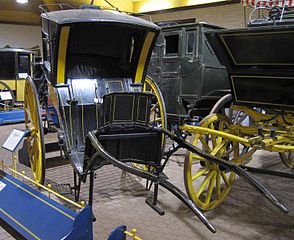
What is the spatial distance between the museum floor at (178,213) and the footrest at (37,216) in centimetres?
26

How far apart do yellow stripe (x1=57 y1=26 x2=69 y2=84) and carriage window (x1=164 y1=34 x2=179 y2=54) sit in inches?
103

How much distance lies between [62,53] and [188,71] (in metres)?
2.41

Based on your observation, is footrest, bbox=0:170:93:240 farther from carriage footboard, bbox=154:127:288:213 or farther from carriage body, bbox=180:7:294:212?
carriage body, bbox=180:7:294:212

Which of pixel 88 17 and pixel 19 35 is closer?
pixel 88 17

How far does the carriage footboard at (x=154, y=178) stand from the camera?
2.41 meters

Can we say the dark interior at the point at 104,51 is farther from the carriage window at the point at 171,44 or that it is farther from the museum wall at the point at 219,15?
the museum wall at the point at 219,15

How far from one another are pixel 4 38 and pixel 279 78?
1278 centimetres

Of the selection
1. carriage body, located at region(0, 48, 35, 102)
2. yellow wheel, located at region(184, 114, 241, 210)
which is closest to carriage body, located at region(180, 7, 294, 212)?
yellow wheel, located at region(184, 114, 241, 210)

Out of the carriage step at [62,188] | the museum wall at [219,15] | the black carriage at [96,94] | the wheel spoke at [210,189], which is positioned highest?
the museum wall at [219,15]

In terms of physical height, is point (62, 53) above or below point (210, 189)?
above

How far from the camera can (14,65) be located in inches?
370

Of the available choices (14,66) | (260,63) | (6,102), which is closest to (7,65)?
(14,66)

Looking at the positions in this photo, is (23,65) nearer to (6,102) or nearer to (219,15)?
(6,102)

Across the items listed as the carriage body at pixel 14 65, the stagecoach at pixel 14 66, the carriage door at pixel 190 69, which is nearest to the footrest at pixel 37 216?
the carriage door at pixel 190 69
